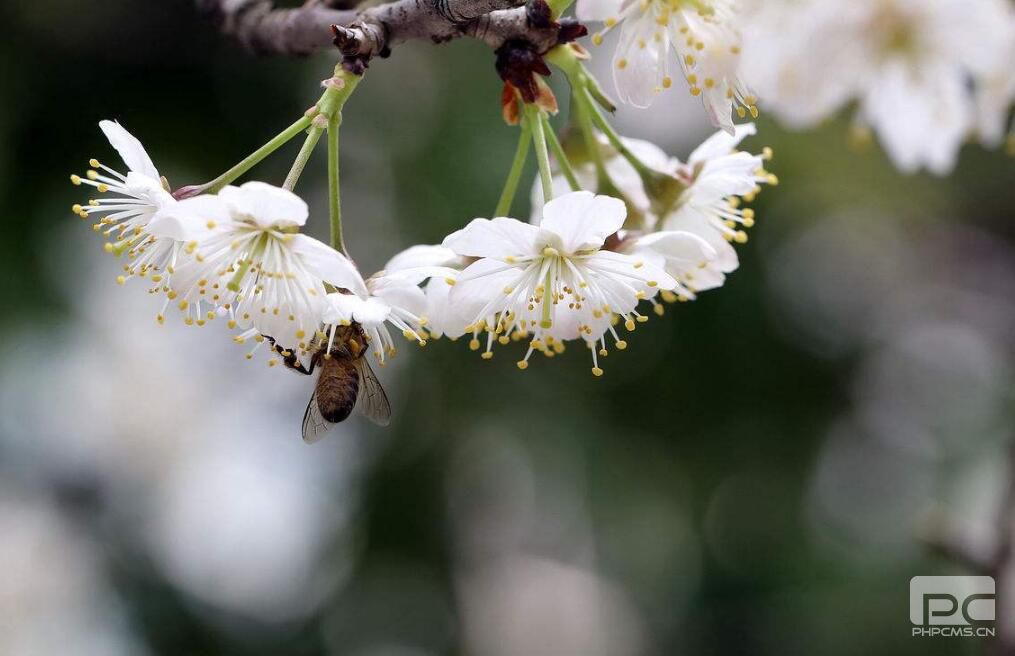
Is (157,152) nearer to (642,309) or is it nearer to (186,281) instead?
(642,309)

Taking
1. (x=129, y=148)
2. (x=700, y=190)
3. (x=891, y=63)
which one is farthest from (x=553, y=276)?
(x=891, y=63)

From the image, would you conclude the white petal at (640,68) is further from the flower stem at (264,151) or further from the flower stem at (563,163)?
the flower stem at (264,151)

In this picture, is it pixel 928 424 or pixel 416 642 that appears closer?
pixel 416 642

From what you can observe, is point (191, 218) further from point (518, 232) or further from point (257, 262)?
point (518, 232)

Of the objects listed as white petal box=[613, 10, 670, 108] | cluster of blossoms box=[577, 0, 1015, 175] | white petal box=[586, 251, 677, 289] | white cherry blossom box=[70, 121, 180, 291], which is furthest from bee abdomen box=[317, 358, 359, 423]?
cluster of blossoms box=[577, 0, 1015, 175]

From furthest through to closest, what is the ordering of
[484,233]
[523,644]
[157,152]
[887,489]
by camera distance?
[523,644], [887,489], [157,152], [484,233]

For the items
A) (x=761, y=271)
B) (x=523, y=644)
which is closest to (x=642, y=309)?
(x=761, y=271)
